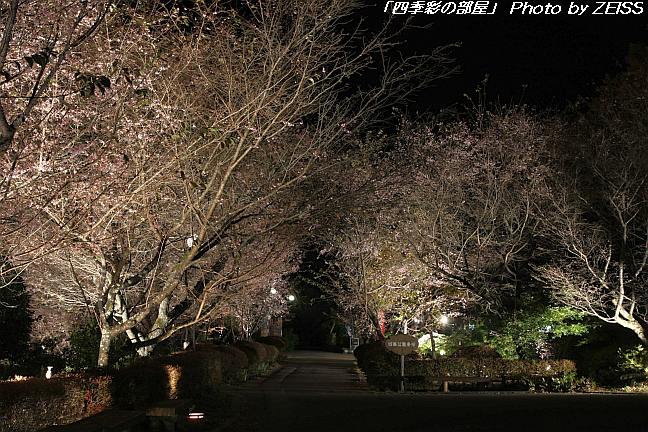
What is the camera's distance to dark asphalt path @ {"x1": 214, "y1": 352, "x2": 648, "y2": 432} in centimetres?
1290

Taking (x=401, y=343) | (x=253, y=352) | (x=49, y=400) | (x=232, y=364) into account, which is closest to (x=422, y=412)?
(x=401, y=343)

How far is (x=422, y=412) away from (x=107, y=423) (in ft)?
26.2

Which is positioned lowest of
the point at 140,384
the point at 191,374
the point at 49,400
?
the point at 49,400

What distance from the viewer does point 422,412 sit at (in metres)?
15.5

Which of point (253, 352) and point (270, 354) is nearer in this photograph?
point (253, 352)

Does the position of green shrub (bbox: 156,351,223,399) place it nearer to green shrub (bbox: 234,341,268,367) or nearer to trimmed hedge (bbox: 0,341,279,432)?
trimmed hedge (bbox: 0,341,279,432)

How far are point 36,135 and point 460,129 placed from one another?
2012 centimetres

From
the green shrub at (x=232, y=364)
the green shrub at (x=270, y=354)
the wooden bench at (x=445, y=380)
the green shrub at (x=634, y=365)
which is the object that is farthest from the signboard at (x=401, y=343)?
the green shrub at (x=270, y=354)

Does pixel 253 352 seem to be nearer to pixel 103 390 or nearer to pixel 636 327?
pixel 636 327

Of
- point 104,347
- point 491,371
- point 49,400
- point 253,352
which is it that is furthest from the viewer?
point 253,352

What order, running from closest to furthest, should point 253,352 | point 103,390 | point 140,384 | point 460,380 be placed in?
1. point 103,390
2. point 140,384
3. point 460,380
4. point 253,352

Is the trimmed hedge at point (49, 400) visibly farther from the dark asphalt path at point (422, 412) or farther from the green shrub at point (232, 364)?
the green shrub at point (232, 364)

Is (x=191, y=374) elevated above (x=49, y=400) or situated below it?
above

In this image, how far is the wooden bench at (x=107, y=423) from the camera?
877 cm
